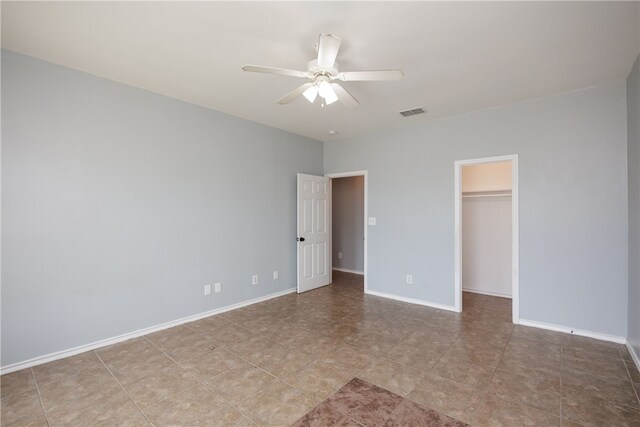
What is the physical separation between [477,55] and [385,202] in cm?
261

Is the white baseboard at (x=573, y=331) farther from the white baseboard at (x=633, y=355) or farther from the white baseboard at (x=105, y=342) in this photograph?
the white baseboard at (x=105, y=342)

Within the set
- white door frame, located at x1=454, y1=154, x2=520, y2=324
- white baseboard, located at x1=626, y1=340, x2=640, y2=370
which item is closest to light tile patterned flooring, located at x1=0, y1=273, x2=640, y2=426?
white baseboard, located at x1=626, y1=340, x2=640, y2=370

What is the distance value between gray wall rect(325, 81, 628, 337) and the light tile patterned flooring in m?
0.52

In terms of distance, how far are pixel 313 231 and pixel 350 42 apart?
3376 millimetres

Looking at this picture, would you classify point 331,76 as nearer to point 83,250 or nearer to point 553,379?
point 83,250

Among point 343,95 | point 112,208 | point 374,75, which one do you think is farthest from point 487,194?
point 112,208

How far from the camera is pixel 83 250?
288 centimetres

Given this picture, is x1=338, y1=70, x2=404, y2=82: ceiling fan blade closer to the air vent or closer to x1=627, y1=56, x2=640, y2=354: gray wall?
the air vent

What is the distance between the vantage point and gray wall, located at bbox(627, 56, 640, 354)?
2615 mm

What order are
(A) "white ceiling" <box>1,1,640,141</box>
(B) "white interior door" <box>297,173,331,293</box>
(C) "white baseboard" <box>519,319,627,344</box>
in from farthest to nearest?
(B) "white interior door" <box>297,173,331,293</box>, (C) "white baseboard" <box>519,319,627,344</box>, (A) "white ceiling" <box>1,1,640,141</box>

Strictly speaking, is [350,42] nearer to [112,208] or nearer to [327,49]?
[327,49]

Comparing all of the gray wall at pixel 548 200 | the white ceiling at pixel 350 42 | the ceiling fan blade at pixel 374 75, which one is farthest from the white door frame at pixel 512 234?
the ceiling fan blade at pixel 374 75

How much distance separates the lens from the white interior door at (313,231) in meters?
4.99

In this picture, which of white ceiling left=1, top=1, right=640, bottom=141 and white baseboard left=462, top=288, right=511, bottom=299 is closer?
white ceiling left=1, top=1, right=640, bottom=141
